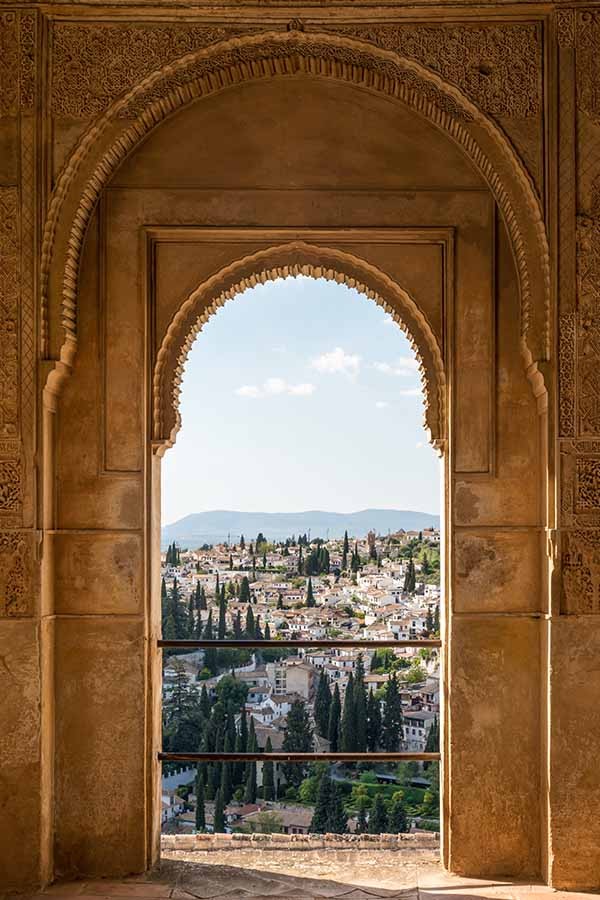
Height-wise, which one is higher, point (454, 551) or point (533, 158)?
point (533, 158)

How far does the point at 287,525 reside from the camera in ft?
18.4

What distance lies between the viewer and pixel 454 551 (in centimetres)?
446

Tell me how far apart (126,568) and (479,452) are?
1941 mm

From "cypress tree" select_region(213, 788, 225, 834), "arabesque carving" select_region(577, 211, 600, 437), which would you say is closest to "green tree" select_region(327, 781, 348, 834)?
"cypress tree" select_region(213, 788, 225, 834)

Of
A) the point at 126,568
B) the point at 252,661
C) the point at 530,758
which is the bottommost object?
the point at 530,758

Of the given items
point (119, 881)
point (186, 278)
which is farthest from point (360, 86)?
point (119, 881)

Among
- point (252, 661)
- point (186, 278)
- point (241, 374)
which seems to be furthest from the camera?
point (241, 374)

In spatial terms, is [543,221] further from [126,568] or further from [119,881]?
[119,881]

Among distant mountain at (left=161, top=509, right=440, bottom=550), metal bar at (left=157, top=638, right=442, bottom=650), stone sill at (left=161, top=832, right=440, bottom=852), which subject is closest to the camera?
metal bar at (left=157, top=638, right=442, bottom=650)

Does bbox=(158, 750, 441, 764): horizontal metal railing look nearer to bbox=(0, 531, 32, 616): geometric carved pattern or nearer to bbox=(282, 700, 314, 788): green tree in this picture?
bbox=(282, 700, 314, 788): green tree

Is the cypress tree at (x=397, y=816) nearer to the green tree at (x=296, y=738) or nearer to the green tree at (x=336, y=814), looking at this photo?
the green tree at (x=336, y=814)

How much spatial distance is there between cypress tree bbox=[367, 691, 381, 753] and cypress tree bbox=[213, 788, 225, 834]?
0.89m

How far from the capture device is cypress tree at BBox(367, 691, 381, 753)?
4.92 metres

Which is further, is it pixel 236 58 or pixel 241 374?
pixel 241 374
